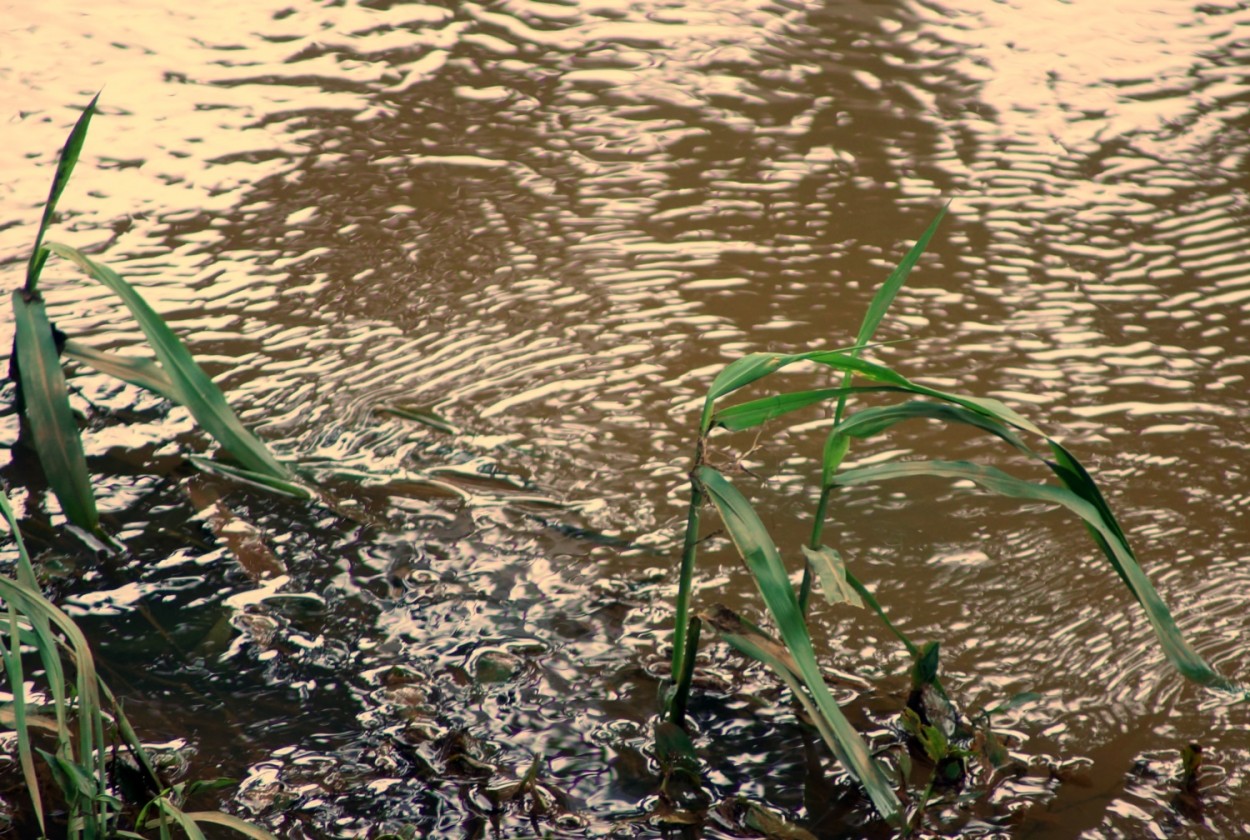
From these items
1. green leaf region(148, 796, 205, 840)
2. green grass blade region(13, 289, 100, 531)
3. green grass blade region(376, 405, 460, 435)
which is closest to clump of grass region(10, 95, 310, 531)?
green grass blade region(13, 289, 100, 531)

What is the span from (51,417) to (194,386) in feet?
0.45

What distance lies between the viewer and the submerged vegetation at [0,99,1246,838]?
109 centimetres

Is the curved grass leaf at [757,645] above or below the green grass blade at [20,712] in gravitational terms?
below

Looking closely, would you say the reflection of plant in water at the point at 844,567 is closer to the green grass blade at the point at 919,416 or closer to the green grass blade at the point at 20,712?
the green grass blade at the point at 919,416

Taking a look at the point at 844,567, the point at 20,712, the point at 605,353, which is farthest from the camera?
the point at 605,353

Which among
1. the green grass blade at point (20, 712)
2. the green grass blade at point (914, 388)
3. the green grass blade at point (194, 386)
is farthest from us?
the green grass blade at point (194, 386)

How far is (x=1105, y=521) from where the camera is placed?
1.17 meters

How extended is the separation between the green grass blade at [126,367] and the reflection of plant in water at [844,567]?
589 millimetres

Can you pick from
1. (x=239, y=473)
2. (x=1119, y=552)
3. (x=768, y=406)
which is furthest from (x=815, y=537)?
(x=239, y=473)

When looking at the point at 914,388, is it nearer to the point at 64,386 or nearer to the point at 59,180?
the point at 64,386

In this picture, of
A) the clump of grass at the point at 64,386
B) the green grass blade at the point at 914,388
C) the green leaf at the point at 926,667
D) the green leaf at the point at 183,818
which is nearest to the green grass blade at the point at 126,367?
the clump of grass at the point at 64,386

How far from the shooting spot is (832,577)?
3.72ft

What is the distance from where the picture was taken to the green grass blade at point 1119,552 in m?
1.11

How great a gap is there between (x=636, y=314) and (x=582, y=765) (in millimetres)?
924
